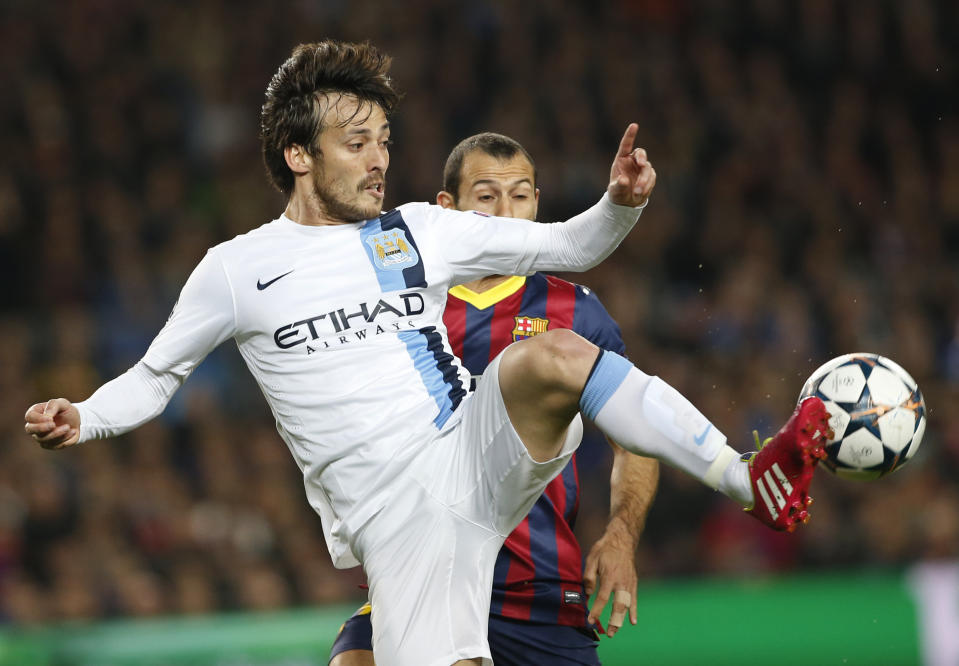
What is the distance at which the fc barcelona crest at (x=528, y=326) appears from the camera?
194 inches

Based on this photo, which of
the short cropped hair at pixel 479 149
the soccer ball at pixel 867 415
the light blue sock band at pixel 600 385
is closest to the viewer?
the light blue sock band at pixel 600 385

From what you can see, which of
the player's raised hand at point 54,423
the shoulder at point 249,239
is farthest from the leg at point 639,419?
the player's raised hand at point 54,423

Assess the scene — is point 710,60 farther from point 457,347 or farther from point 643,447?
point 643,447

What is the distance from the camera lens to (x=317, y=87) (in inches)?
176

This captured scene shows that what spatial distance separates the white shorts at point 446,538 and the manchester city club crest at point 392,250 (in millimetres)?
527

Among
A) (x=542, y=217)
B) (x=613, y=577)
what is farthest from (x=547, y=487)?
(x=542, y=217)

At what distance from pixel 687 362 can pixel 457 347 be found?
565 centimetres

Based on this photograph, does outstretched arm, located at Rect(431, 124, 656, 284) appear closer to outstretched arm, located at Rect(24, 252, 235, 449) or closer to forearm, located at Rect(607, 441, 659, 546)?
outstretched arm, located at Rect(24, 252, 235, 449)

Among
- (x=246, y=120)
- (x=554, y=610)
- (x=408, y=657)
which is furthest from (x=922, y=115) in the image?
(x=408, y=657)

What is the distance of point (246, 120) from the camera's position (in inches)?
504

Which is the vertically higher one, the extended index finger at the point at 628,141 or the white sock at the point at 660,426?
the extended index finger at the point at 628,141

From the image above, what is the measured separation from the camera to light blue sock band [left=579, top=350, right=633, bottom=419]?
3.63 metres

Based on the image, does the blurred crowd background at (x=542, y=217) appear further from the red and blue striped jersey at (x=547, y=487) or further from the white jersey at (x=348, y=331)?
the white jersey at (x=348, y=331)

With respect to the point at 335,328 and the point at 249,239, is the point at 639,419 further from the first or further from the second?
the point at 249,239
